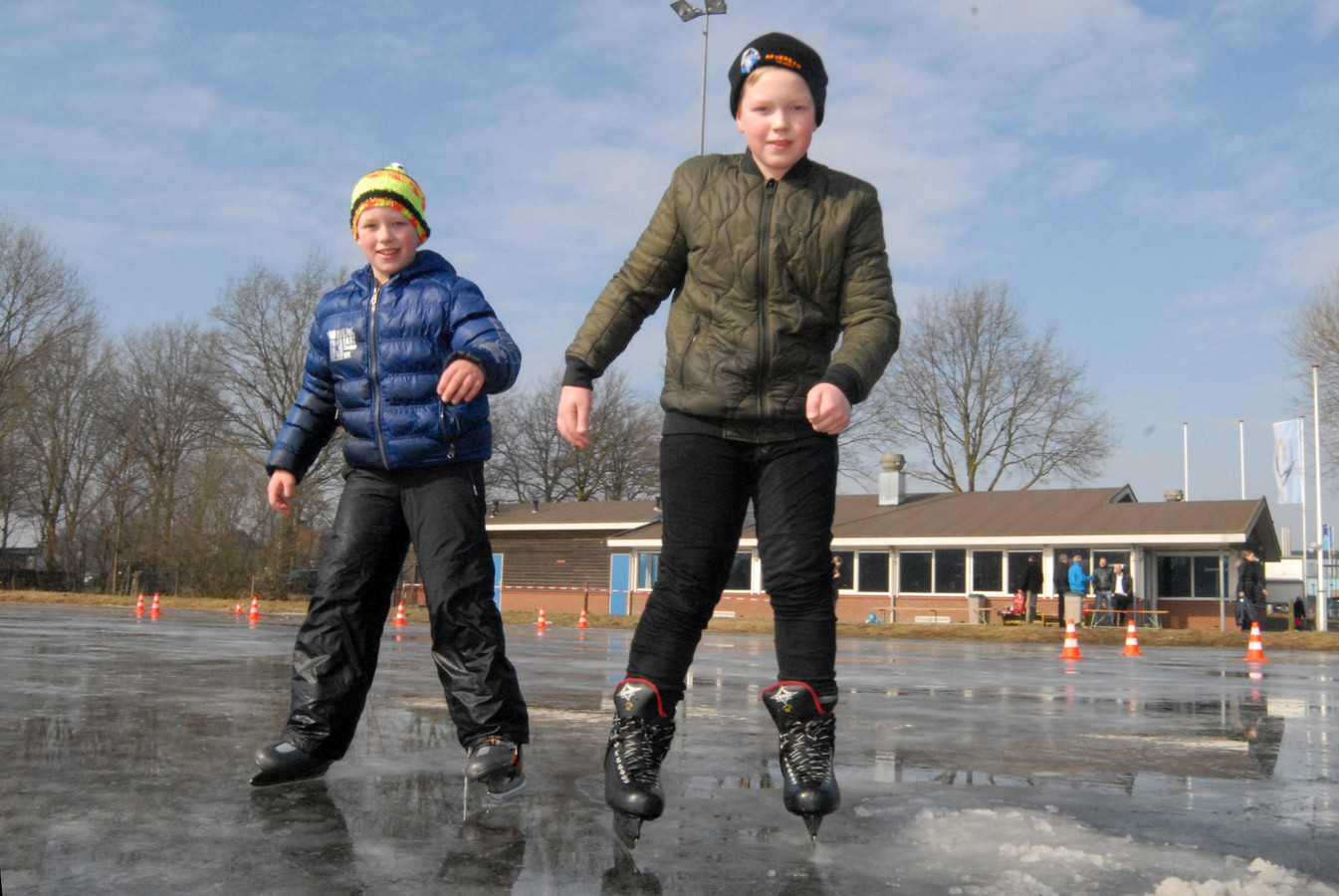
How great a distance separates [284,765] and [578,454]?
53.1m

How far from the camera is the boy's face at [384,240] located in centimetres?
384

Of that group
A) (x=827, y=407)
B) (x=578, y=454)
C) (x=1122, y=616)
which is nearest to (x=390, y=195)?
(x=827, y=407)

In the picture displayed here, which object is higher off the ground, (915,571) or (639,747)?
(915,571)

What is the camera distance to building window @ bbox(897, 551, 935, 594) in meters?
34.0

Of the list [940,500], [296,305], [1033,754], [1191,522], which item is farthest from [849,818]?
[296,305]

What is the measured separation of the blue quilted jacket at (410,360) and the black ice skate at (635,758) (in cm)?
105

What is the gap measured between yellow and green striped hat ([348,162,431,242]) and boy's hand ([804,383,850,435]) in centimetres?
174

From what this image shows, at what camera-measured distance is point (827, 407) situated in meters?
2.78

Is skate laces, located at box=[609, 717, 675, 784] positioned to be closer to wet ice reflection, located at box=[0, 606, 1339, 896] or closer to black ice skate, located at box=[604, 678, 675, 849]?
black ice skate, located at box=[604, 678, 675, 849]

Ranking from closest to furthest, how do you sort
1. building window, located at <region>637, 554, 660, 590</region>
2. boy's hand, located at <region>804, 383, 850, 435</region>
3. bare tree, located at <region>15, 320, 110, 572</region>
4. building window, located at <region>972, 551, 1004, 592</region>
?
boy's hand, located at <region>804, 383, 850, 435</region>, building window, located at <region>972, 551, 1004, 592</region>, building window, located at <region>637, 554, 660, 590</region>, bare tree, located at <region>15, 320, 110, 572</region>

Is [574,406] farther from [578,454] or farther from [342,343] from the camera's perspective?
[578,454]

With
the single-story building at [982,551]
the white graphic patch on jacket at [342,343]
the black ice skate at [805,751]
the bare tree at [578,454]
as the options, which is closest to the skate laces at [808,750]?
the black ice skate at [805,751]

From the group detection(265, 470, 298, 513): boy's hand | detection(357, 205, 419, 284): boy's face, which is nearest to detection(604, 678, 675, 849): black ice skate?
detection(265, 470, 298, 513): boy's hand

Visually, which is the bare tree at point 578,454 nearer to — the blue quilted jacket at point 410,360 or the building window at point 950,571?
the building window at point 950,571
